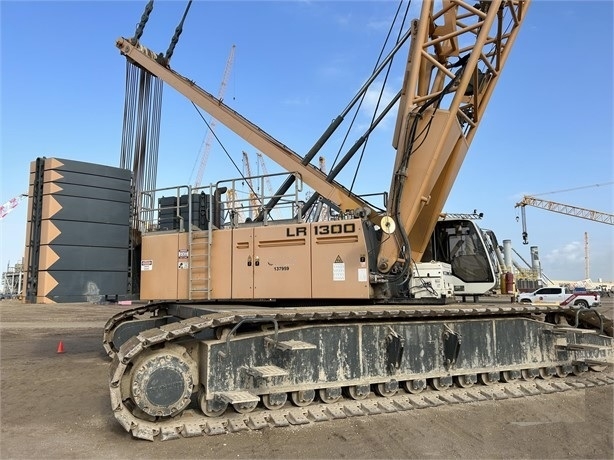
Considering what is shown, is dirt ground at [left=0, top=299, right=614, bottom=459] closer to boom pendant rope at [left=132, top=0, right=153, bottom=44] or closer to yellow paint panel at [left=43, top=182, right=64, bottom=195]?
yellow paint panel at [left=43, top=182, right=64, bottom=195]

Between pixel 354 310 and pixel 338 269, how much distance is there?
0.80m

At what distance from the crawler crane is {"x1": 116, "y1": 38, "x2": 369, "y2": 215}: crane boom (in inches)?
102

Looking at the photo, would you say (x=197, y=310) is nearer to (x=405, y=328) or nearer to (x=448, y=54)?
(x=405, y=328)

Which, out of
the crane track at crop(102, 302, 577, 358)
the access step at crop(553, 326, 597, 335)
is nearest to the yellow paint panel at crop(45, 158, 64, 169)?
the crane track at crop(102, 302, 577, 358)

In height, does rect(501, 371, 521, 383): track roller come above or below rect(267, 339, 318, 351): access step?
below

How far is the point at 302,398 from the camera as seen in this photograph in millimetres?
6504

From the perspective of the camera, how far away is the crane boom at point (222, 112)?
38.4 ft

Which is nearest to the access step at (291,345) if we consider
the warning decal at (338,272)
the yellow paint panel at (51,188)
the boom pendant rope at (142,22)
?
the warning decal at (338,272)

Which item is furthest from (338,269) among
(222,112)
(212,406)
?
(222,112)

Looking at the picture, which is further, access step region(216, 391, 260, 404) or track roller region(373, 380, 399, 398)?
track roller region(373, 380, 399, 398)

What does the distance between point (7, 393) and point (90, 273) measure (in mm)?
2635

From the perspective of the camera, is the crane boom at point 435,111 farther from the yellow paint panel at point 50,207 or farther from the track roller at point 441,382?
the yellow paint panel at point 50,207

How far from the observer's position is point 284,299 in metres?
7.70

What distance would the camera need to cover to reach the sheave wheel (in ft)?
21.3
